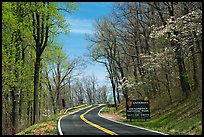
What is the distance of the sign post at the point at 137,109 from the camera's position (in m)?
26.7

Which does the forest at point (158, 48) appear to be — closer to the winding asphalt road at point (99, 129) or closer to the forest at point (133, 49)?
the forest at point (133, 49)

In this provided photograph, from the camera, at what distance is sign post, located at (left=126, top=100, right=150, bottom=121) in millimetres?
26688

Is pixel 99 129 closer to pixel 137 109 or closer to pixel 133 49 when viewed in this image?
pixel 137 109

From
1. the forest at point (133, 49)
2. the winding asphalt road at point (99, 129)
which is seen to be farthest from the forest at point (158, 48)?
the winding asphalt road at point (99, 129)

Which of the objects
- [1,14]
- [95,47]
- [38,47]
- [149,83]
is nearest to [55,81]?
[95,47]

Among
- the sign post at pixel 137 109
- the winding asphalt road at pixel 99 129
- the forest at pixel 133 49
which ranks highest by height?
the forest at pixel 133 49

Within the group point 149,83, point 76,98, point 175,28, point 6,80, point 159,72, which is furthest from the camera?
point 76,98

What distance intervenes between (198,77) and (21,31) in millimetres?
14546

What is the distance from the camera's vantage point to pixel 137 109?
2692 centimetres

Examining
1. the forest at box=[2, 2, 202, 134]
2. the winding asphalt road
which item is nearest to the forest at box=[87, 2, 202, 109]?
the forest at box=[2, 2, 202, 134]

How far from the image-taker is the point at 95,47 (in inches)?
1950

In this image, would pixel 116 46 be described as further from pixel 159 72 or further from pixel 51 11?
pixel 51 11

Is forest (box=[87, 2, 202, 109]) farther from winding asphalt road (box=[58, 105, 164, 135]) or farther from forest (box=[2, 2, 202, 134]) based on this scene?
winding asphalt road (box=[58, 105, 164, 135])

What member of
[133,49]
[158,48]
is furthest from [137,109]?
[133,49]
